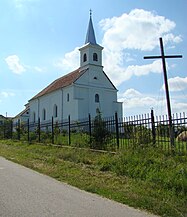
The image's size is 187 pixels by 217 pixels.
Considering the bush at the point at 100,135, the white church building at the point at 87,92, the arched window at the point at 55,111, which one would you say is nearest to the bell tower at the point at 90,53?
the white church building at the point at 87,92

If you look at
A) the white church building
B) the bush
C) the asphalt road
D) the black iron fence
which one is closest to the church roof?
the white church building

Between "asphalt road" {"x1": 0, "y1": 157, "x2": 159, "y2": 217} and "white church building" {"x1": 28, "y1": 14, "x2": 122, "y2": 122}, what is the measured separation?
115 ft

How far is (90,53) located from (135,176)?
39705 millimetres

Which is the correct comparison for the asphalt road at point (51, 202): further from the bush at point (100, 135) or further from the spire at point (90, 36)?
the spire at point (90, 36)

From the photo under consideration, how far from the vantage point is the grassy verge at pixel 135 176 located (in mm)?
6102

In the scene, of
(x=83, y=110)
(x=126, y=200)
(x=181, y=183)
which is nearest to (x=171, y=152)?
(x=181, y=183)

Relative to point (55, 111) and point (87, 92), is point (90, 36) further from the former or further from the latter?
point (55, 111)

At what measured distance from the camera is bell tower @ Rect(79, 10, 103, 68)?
4681 centimetres

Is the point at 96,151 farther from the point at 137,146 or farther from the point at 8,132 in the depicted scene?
the point at 8,132

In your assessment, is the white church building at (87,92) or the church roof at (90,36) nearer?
the white church building at (87,92)

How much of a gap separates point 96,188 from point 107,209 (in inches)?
73.1

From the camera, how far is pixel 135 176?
8.67 meters

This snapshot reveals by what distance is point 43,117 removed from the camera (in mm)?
54312

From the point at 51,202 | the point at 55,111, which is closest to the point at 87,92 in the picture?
the point at 55,111
